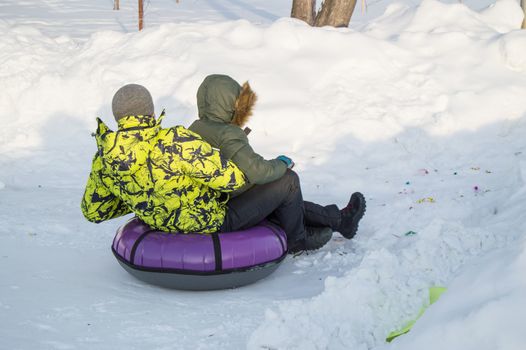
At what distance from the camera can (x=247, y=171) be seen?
4227mm

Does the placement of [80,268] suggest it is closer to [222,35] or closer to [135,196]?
[135,196]

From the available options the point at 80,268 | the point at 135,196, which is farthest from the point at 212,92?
the point at 80,268

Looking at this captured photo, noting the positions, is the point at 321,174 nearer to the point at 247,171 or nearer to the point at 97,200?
the point at 247,171

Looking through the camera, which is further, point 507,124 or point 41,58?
point 41,58

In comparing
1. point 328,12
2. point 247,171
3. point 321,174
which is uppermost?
point 247,171

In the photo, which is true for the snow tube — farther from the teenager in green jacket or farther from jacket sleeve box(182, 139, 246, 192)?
jacket sleeve box(182, 139, 246, 192)

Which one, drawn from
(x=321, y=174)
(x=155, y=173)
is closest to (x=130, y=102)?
(x=155, y=173)

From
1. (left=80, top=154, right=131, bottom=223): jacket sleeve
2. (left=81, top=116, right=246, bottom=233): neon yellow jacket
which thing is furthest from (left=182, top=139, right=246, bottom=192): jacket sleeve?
(left=80, top=154, right=131, bottom=223): jacket sleeve

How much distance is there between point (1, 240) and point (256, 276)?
1.98 m

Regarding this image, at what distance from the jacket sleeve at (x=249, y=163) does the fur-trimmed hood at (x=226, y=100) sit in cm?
12

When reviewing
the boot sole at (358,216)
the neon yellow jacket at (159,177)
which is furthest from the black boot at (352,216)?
the neon yellow jacket at (159,177)

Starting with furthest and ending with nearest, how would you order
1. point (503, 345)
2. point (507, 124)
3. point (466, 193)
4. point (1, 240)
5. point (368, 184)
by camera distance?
point (507, 124) < point (368, 184) < point (466, 193) < point (1, 240) < point (503, 345)

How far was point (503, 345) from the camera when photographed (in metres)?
2.20

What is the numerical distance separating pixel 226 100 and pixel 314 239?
3.93ft
